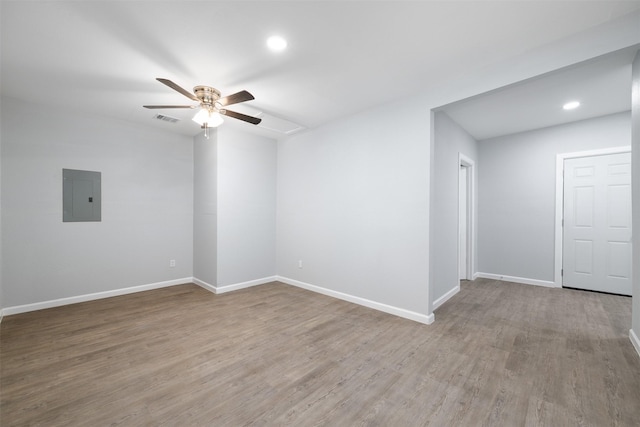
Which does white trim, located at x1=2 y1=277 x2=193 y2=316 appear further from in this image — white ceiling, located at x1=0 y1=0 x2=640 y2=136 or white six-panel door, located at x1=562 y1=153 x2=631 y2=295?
white six-panel door, located at x1=562 y1=153 x2=631 y2=295

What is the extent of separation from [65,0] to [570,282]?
6.95 metres

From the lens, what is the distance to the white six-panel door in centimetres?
394

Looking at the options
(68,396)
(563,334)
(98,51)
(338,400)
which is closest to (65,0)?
(98,51)

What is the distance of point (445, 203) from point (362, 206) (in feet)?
3.92

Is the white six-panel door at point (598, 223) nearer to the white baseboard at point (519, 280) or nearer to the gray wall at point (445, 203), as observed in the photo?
the white baseboard at point (519, 280)

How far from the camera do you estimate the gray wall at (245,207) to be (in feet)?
14.3

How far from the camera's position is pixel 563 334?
9.11 feet

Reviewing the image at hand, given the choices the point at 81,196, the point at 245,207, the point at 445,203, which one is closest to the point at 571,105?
the point at 445,203

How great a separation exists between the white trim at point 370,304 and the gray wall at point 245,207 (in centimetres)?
77

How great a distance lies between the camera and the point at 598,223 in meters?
4.14

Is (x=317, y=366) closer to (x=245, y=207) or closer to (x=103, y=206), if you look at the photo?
(x=245, y=207)

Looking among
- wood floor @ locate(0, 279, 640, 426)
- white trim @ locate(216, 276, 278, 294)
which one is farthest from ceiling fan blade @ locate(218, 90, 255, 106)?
white trim @ locate(216, 276, 278, 294)

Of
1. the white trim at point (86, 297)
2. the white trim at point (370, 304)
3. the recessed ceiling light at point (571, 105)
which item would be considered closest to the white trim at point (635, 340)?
the white trim at point (370, 304)

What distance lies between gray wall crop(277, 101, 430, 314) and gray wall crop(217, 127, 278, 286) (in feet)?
0.95
